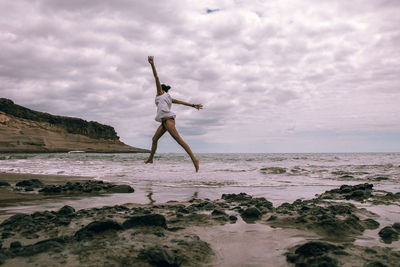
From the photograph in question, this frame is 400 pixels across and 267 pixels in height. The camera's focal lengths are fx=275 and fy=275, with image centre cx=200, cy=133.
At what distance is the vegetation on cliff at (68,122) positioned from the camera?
277 ft

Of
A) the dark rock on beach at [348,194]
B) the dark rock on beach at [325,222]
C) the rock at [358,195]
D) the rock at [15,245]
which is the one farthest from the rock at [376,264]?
the rock at [358,195]

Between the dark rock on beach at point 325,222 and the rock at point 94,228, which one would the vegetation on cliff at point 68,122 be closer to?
the rock at point 94,228

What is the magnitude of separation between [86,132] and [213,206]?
380ft

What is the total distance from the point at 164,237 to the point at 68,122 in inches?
4528

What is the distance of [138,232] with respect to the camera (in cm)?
241

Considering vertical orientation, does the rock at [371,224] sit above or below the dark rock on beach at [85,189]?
above

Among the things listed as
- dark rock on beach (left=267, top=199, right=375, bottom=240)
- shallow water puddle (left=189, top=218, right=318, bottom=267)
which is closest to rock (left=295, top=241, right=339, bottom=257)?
shallow water puddle (left=189, top=218, right=318, bottom=267)

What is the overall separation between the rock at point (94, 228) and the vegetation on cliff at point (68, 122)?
97519 millimetres

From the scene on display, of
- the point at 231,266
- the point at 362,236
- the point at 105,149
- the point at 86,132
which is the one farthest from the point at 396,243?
the point at 86,132

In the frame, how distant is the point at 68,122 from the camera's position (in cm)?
10569

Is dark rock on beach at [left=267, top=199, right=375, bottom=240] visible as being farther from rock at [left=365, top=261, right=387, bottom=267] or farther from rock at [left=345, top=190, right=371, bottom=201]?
rock at [left=345, top=190, right=371, bottom=201]

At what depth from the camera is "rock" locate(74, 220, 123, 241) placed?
2281 mm

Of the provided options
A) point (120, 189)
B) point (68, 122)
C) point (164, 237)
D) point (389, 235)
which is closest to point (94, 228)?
point (164, 237)

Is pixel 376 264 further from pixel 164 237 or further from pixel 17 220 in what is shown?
pixel 17 220
